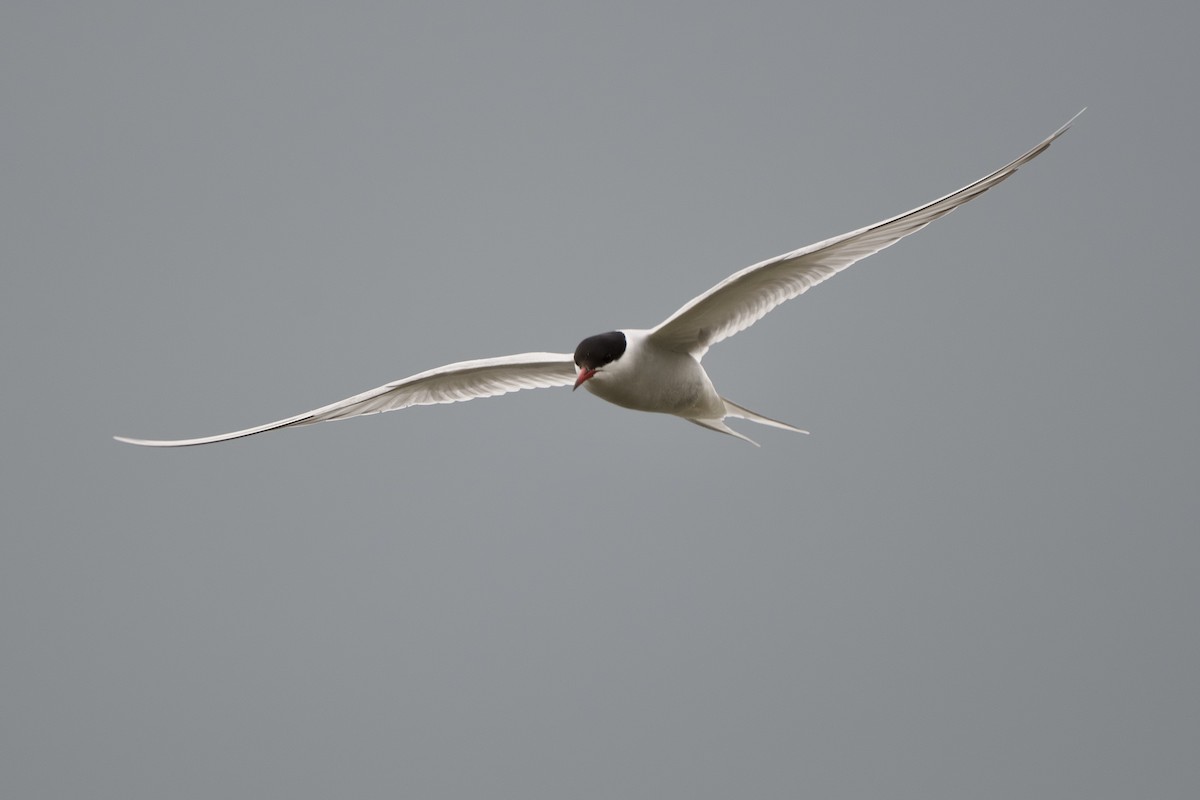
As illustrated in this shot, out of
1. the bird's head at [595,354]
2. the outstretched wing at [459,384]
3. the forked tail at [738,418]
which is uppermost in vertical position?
the outstretched wing at [459,384]

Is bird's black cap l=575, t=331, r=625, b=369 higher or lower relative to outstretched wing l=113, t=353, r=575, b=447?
lower

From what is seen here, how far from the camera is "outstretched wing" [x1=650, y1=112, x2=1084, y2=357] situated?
17.8 ft

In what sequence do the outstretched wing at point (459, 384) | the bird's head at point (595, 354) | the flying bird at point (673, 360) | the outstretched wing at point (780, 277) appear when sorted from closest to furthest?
1. the outstretched wing at point (780, 277)
2. the flying bird at point (673, 360)
3. the bird's head at point (595, 354)
4. the outstretched wing at point (459, 384)

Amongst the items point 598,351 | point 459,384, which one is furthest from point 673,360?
point 459,384

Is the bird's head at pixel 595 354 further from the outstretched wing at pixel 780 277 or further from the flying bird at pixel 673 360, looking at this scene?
the outstretched wing at pixel 780 277

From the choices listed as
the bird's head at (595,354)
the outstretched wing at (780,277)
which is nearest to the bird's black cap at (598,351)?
the bird's head at (595,354)

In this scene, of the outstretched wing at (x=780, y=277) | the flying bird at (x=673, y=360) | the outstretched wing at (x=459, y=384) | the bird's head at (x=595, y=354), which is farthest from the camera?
the outstretched wing at (x=459, y=384)

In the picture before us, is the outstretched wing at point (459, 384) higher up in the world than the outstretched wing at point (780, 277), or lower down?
higher up

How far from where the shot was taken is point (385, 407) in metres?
7.02

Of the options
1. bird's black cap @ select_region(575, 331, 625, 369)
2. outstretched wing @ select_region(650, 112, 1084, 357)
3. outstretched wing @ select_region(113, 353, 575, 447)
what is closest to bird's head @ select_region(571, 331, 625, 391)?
bird's black cap @ select_region(575, 331, 625, 369)

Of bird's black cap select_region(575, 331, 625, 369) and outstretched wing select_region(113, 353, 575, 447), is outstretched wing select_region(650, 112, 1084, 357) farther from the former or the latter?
outstretched wing select_region(113, 353, 575, 447)

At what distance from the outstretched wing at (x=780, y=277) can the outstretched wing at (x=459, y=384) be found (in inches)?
27.0

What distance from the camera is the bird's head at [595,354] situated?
594cm

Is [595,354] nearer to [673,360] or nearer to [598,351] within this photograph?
[598,351]
